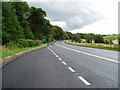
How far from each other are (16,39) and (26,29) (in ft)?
69.7

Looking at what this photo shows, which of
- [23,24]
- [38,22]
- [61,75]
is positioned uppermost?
[38,22]

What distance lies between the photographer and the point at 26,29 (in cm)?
4516

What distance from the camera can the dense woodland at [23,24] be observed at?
76.6ft

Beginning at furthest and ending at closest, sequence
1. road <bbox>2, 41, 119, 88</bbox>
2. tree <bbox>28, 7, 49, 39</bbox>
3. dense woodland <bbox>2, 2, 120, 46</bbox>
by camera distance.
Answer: tree <bbox>28, 7, 49, 39</bbox>
dense woodland <bbox>2, 2, 120, 46</bbox>
road <bbox>2, 41, 119, 88</bbox>

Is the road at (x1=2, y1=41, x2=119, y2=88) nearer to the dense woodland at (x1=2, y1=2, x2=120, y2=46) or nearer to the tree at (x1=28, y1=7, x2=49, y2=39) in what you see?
the dense woodland at (x1=2, y1=2, x2=120, y2=46)

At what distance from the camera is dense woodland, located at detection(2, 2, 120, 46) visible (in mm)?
23361

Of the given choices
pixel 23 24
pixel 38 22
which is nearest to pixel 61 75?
pixel 23 24

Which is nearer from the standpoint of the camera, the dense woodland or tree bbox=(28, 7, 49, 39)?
the dense woodland

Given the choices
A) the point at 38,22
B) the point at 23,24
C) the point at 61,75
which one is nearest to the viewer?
the point at 61,75

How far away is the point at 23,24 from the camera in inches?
1740

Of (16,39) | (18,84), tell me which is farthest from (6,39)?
(18,84)

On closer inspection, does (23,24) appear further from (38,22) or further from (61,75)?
(61,75)

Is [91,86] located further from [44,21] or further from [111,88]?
[44,21]

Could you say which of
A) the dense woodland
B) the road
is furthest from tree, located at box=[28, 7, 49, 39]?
the road
